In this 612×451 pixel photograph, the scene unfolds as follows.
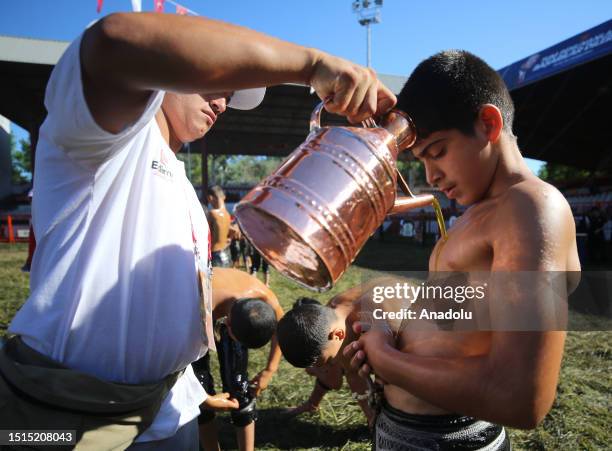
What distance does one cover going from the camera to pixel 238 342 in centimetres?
300

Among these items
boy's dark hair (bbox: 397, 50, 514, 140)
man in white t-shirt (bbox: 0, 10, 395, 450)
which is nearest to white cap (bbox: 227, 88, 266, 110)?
man in white t-shirt (bbox: 0, 10, 395, 450)

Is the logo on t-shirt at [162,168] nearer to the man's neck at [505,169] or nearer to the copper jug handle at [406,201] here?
the copper jug handle at [406,201]

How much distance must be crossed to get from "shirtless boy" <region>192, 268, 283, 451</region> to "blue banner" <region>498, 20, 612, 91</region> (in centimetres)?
1438

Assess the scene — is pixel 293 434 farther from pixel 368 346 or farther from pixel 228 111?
pixel 228 111

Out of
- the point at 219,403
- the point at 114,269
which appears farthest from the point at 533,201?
the point at 219,403

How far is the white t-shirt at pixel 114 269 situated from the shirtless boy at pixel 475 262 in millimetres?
666

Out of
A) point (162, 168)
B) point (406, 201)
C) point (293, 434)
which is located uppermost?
point (162, 168)

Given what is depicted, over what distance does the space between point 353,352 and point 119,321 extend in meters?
0.80

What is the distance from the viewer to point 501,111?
4.71ft

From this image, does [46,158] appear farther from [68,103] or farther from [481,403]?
[481,403]

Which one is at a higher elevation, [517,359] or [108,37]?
[108,37]

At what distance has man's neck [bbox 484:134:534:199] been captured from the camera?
4.43 feet

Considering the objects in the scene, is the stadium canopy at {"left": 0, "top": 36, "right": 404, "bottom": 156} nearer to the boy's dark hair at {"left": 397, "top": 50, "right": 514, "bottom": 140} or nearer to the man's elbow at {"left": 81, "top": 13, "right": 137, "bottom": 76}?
the boy's dark hair at {"left": 397, "top": 50, "right": 514, "bottom": 140}

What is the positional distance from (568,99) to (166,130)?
21.6 metres
